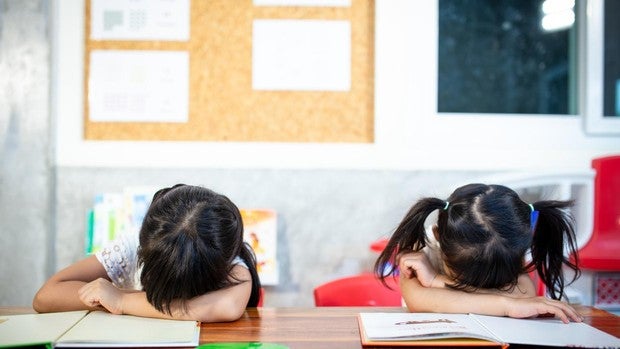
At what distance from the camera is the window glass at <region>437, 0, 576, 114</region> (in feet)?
6.72

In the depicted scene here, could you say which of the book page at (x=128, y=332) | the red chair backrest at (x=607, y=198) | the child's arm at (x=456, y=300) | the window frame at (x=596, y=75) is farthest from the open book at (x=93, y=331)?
the window frame at (x=596, y=75)

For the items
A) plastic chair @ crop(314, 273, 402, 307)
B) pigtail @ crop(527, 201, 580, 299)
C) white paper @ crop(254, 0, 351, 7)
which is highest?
white paper @ crop(254, 0, 351, 7)

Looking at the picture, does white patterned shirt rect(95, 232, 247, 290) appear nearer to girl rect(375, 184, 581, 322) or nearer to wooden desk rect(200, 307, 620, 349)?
wooden desk rect(200, 307, 620, 349)

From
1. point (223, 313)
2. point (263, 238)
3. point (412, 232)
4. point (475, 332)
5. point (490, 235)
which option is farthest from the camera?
point (263, 238)

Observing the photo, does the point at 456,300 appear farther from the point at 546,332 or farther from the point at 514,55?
the point at 514,55

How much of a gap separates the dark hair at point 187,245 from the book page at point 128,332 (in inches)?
2.3

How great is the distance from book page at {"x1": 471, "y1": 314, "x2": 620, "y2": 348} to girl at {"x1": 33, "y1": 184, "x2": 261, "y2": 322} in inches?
18.2

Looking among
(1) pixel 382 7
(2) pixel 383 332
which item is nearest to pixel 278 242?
(1) pixel 382 7

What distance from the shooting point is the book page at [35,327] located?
82cm

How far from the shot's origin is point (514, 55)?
208cm

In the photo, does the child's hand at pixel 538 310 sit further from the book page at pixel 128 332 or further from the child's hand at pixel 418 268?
the book page at pixel 128 332

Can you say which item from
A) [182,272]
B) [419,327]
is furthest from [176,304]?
[419,327]

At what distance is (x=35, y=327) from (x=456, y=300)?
2.48ft

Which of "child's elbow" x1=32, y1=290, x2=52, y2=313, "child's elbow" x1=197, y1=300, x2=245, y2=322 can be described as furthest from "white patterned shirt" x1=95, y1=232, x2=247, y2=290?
"child's elbow" x1=197, y1=300, x2=245, y2=322
